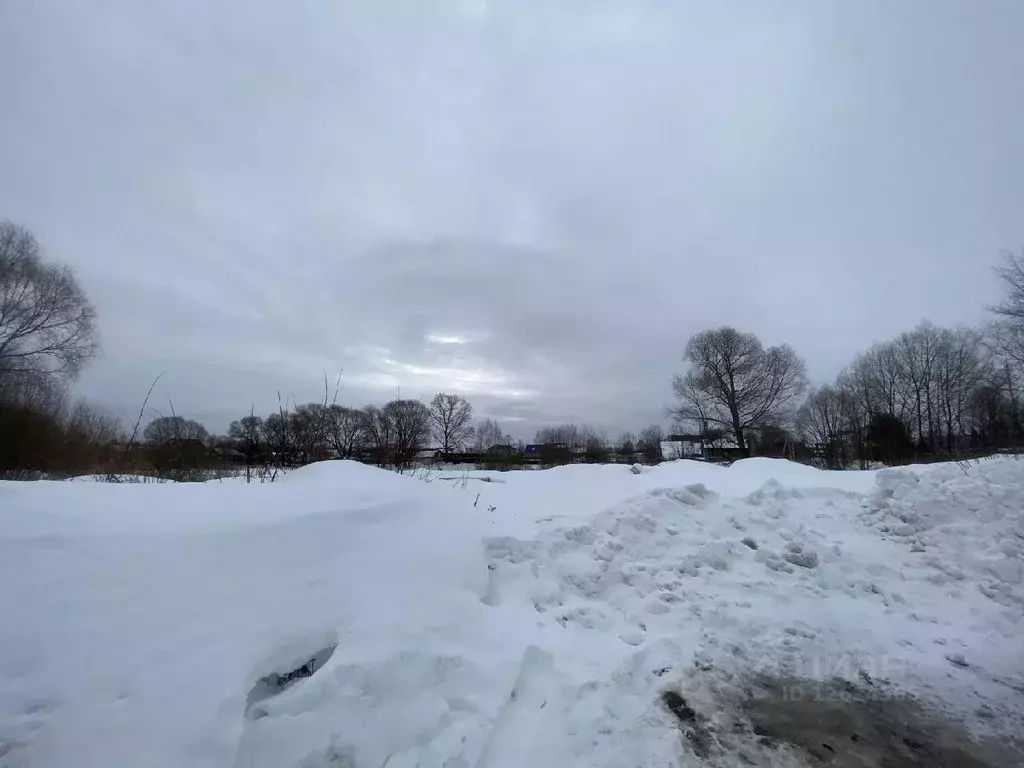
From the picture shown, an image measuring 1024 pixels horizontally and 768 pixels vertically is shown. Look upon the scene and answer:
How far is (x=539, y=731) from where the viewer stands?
302 centimetres

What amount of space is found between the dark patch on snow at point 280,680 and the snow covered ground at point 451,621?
0.06ft

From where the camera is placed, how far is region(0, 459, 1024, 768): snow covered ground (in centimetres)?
231

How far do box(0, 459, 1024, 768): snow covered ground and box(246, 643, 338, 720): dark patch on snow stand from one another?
2 cm

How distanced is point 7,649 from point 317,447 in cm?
702

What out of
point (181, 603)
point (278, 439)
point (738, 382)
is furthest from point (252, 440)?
point (738, 382)

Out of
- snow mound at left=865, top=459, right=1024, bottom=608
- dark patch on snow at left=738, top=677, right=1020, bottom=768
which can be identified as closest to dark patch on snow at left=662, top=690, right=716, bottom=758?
dark patch on snow at left=738, top=677, right=1020, bottom=768

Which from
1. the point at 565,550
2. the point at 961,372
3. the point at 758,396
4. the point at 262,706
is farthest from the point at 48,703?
the point at 961,372

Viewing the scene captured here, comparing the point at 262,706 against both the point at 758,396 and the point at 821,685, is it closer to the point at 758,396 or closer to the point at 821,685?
the point at 821,685

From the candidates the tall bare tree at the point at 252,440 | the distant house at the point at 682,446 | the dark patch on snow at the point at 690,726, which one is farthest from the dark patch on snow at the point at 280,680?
A: the distant house at the point at 682,446

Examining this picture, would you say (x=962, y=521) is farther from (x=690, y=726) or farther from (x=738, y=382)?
(x=738, y=382)

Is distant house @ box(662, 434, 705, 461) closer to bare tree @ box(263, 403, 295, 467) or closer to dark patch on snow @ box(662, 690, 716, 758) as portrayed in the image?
bare tree @ box(263, 403, 295, 467)

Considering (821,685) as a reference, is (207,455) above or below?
above

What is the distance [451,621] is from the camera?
374cm

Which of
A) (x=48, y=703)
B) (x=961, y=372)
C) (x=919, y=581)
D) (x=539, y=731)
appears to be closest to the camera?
(x=48, y=703)
